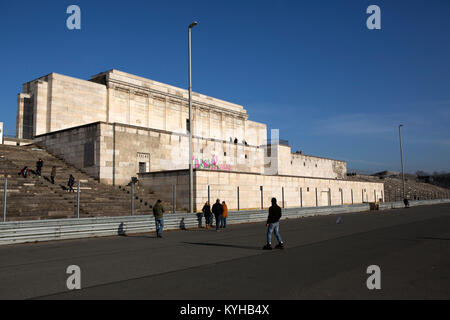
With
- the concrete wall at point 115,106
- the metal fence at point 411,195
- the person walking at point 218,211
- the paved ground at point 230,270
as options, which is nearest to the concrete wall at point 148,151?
the concrete wall at point 115,106

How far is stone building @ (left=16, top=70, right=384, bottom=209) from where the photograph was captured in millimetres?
30078

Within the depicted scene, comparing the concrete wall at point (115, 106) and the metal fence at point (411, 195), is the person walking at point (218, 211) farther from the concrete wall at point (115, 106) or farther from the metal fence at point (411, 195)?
the metal fence at point (411, 195)

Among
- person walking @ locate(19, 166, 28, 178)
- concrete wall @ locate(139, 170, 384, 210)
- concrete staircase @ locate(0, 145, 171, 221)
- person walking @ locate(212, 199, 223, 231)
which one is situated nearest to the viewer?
concrete staircase @ locate(0, 145, 171, 221)

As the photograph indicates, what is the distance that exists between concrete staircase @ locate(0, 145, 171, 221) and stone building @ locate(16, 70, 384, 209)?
228cm

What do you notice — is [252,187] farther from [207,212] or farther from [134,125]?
[134,125]

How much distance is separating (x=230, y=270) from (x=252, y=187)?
938 inches

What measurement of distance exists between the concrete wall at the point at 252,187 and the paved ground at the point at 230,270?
1435 centimetres

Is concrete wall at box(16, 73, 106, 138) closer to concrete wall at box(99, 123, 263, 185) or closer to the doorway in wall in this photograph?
concrete wall at box(99, 123, 263, 185)

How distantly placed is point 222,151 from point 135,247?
29.5 meters

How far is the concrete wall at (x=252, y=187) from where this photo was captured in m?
28.1

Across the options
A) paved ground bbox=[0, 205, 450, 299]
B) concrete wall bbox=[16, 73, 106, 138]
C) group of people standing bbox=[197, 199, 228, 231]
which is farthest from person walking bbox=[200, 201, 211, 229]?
concrete wall bbox=[16, 73, 106, 138]
